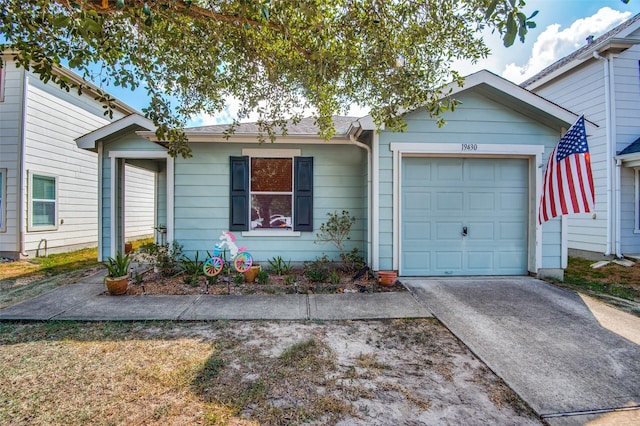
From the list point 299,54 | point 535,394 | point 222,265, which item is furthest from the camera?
point 222,265

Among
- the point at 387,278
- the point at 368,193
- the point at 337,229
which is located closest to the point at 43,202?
the point at 337,229

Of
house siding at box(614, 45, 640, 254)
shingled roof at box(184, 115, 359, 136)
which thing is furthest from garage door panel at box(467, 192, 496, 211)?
house siding at box(614, 45, 640, 254)

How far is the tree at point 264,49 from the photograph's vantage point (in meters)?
3.65

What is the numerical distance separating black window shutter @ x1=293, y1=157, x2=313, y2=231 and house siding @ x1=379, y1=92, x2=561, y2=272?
1595 mm

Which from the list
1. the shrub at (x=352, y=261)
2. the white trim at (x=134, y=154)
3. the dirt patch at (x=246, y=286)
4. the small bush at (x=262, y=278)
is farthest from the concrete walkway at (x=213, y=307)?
the white trim at (x=134, y=154)

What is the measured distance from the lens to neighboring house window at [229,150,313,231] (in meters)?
6.34

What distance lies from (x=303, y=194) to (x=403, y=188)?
2.11m

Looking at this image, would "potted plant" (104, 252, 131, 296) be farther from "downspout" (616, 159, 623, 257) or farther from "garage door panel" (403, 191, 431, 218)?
"downspout" (616, 159, 623, 257)

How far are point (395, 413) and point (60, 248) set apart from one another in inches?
426

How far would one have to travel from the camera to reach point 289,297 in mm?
4645

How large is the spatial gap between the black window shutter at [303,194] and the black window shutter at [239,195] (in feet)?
3.49

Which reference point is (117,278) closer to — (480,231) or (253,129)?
(253,129)

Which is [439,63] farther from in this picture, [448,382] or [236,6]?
[448,382]

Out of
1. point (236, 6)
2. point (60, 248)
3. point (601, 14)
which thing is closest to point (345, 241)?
point (236, 6)
